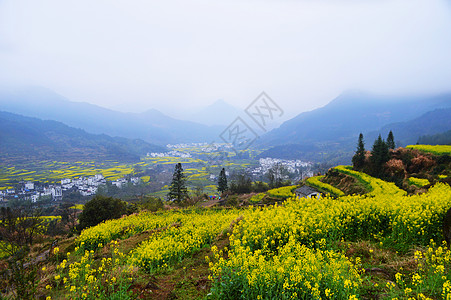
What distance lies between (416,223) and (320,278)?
4.25 m

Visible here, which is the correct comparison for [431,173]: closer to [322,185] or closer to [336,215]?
[322,185]

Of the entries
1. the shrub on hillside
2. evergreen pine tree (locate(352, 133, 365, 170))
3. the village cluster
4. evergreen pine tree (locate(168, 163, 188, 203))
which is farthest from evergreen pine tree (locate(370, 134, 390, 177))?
the village cluster

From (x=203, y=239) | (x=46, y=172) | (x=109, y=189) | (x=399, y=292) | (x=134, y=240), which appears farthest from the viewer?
(x=46, y=172)

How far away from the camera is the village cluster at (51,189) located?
74.9m

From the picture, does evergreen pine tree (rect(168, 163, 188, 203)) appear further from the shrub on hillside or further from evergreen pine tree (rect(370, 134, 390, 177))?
evergreen pine tree (rect(370, 134, 390, 177))

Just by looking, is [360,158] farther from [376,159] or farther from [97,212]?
[97,212]

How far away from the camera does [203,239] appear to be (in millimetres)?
9070

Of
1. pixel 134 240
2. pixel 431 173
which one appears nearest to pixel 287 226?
pixel 134 240

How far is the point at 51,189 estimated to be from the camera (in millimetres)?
85750

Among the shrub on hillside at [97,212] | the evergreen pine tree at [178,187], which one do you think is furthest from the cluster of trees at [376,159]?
the shrub on hillside at [97,212]

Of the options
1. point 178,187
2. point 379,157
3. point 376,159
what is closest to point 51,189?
point 178,187

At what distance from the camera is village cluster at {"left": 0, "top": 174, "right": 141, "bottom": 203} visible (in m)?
74.9

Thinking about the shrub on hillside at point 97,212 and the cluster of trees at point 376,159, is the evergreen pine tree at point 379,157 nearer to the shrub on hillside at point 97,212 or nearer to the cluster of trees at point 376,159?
the cluster of trees at point 376,159

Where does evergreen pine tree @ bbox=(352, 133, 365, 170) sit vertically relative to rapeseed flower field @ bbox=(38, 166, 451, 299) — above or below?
below
